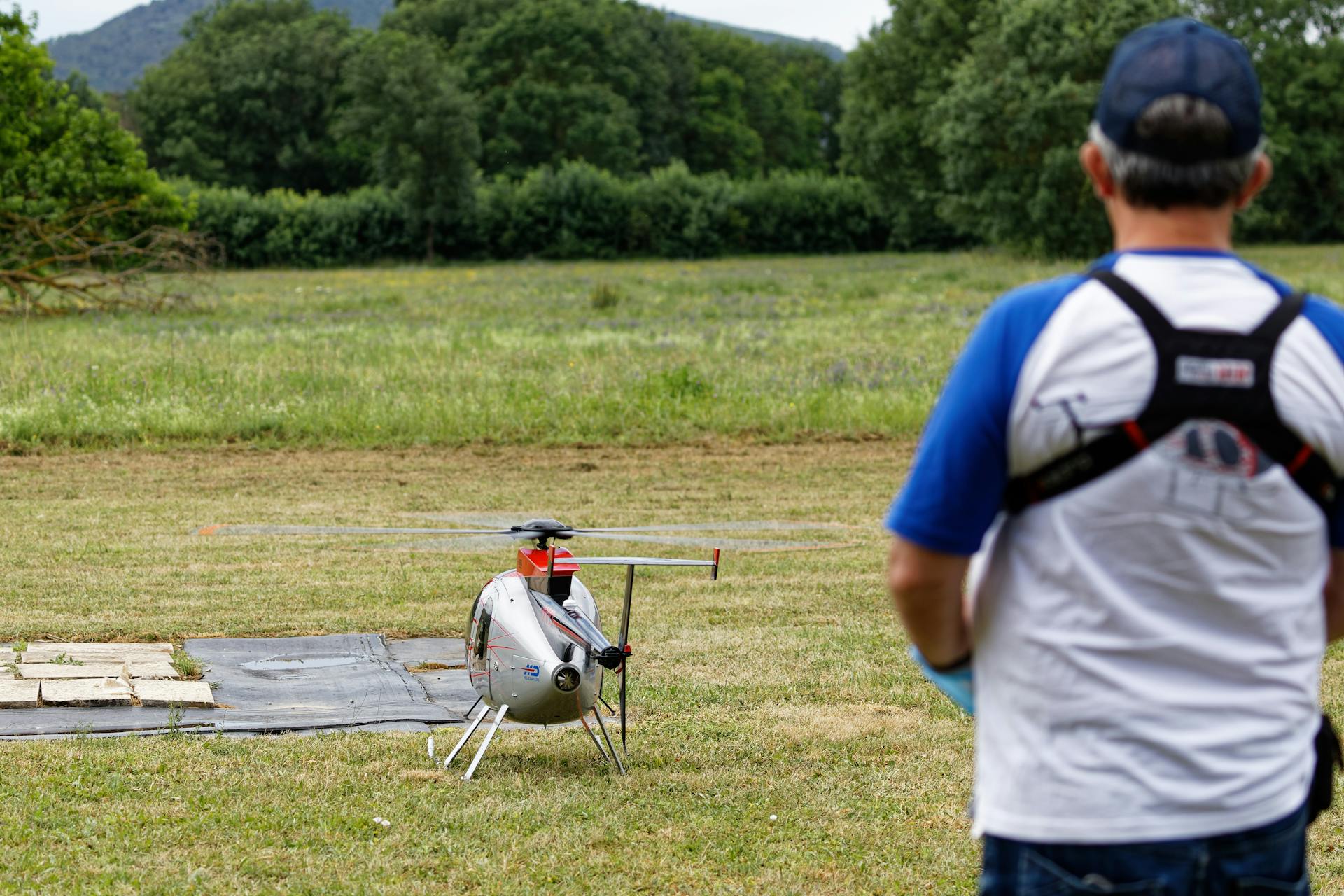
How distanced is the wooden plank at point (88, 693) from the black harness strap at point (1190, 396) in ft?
19.0

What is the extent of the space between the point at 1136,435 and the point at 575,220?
61596 mm

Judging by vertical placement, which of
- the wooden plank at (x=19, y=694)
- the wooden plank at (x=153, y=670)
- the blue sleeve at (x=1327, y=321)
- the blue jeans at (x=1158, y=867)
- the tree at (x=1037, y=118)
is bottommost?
the wooden plank at (x=153, y=670)

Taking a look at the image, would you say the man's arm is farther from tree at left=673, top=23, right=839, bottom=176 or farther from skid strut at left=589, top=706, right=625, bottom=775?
tree at left=673, top=23, right=839, bottom=176

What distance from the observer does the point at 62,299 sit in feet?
88.9

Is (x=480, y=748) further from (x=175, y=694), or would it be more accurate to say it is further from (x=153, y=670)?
(x=153, y=670)

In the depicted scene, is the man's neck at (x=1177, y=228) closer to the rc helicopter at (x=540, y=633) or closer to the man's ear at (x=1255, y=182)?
the man's ear at (x=1255, y=182)

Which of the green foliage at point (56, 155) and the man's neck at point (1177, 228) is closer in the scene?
the man's neck at point (1177, 228)

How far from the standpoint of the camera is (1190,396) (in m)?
1.85

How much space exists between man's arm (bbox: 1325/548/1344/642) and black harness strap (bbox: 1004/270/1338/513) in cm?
29

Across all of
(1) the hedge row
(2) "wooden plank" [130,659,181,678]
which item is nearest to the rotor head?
(2) "wooden plank" [130,659,181,678]

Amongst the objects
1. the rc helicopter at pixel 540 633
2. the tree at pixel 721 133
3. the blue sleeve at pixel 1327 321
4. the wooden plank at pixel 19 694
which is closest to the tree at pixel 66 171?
the wooden plank at pixel 19 694

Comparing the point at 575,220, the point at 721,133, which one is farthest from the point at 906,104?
the point at 721,133

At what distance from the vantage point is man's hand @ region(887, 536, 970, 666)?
1.96m

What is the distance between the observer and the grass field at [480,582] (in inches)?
197
